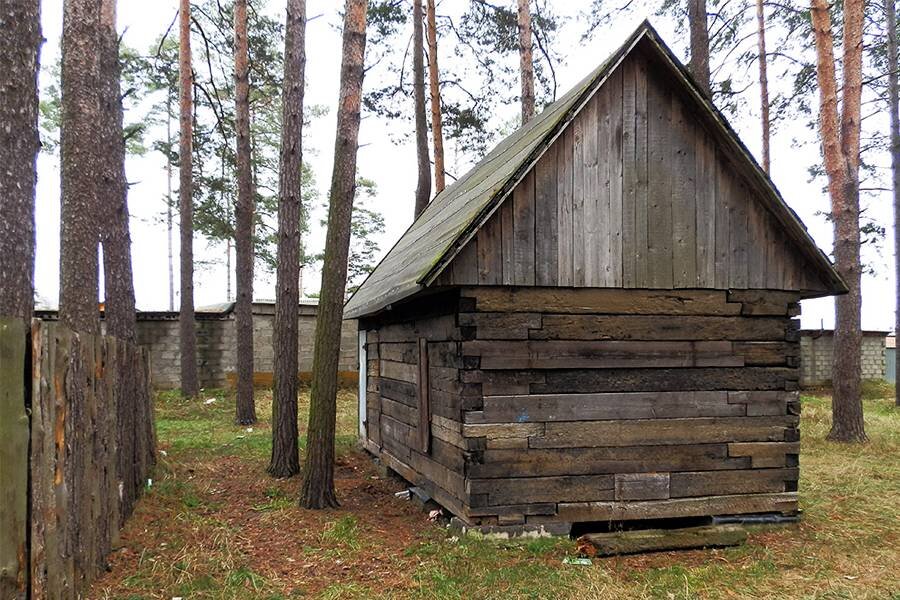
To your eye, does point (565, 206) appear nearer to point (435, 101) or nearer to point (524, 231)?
point (524, 231)

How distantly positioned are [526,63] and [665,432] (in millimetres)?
11185

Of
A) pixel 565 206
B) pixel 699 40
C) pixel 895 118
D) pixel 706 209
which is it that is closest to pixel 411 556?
pixel 565 206

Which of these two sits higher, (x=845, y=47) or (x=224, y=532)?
(x=845, y=47)

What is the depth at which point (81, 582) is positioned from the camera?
467cm

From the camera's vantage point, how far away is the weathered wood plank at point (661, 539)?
21.4ft

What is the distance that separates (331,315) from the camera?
26.8 ft

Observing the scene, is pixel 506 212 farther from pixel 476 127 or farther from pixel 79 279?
pixel 476 127

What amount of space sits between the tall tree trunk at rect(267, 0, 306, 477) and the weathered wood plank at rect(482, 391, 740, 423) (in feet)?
13.6

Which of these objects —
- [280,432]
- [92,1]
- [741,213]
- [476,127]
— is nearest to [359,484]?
[280,432]

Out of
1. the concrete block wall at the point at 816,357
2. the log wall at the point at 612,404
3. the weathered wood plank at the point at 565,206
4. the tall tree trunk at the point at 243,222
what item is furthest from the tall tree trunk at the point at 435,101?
the concrete block wall at the point at 816,357

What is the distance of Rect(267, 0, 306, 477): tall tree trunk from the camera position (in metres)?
9.73

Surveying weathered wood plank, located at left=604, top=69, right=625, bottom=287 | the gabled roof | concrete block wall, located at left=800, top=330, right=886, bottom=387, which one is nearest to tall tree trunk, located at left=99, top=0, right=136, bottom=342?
the gabled roof

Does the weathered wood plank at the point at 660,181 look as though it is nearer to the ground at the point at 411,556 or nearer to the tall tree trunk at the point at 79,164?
the ground at the point at 411,556

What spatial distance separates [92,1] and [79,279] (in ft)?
13.1
